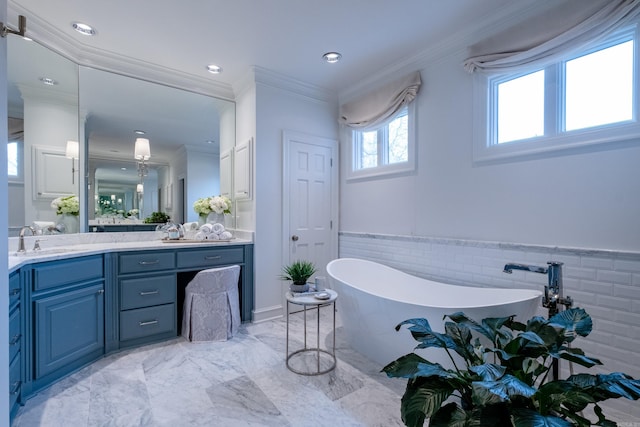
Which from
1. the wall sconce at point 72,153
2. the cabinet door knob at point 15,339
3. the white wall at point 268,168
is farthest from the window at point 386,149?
the cabinet door knob at point 15,339

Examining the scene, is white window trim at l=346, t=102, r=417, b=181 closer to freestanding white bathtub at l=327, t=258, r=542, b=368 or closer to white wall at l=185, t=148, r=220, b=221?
freestanding white bathtub at l=327, t=258, r=542, b=368

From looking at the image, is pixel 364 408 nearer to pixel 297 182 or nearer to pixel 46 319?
pixel 46 319

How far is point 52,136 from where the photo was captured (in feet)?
8.46

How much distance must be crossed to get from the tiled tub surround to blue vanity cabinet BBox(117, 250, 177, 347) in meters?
2.49

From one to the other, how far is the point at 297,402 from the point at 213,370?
2.45 feet

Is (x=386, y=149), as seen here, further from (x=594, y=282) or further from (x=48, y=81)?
(x=48, y=81)

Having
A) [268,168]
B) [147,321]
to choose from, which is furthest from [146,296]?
[268,168]

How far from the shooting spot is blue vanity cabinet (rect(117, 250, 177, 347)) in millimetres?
2531

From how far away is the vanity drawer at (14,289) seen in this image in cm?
172

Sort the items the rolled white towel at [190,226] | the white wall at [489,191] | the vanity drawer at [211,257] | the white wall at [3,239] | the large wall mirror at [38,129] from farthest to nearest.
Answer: the rolled white towel at [190,226], the vanity drawer at [211,257], the large wall mirror at [38,129], the white wall at [489,191], the white wall at [3,239]

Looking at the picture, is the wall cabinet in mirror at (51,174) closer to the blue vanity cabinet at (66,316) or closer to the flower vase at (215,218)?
the blue vanity cabinet at (66,316)

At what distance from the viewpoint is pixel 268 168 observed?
10.8 feet

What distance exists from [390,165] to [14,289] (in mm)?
3044

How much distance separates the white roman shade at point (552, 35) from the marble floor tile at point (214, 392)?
240 cm
